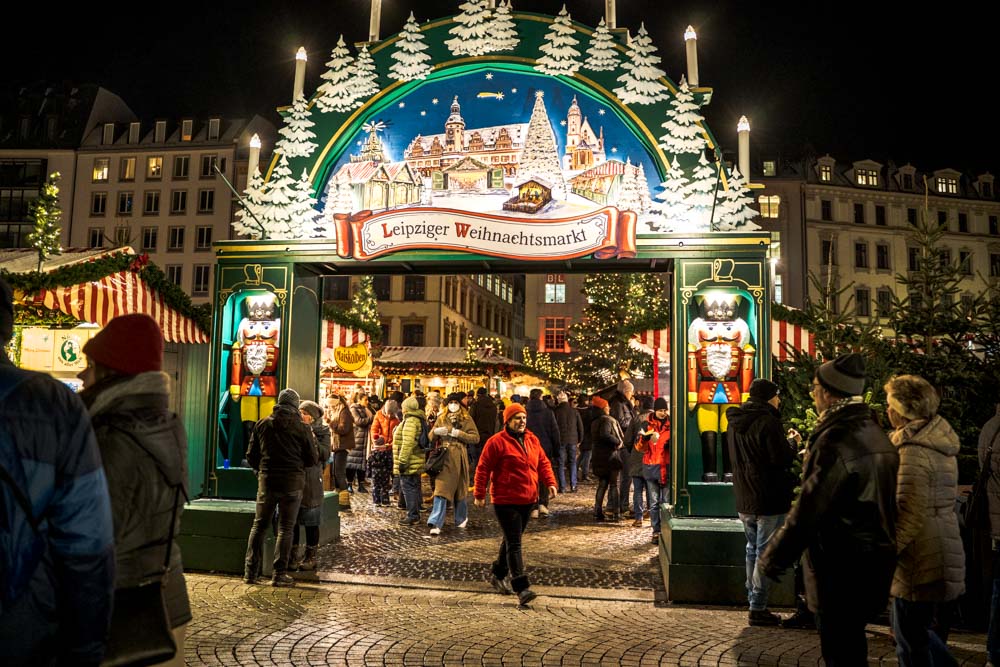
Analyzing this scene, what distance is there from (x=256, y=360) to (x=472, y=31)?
4305 mm

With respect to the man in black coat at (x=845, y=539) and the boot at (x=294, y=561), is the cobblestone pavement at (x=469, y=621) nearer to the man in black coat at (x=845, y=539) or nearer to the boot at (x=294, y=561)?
the boot at (x=294, y=561)

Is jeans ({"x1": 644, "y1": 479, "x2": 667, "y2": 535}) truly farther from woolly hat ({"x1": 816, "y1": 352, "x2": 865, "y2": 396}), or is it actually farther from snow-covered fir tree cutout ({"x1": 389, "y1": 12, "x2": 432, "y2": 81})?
woolly hat ({"x1": 816, "y1": 352, "x2": 865, "y2": 396})

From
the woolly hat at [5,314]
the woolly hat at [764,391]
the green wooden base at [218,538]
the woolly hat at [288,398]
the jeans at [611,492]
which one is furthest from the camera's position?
the jeans at [611,492]

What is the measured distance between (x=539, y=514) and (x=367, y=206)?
5.77 metres

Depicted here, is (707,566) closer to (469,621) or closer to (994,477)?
(469,621)

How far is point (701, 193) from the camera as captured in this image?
314 inches

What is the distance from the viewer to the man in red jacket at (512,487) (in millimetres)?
6977

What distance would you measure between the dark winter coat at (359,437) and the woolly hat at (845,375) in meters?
11.0

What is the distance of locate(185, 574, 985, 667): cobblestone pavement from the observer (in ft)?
17.9

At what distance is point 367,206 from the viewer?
855cm

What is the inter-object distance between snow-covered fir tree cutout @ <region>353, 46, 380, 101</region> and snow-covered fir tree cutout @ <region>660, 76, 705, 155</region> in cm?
319

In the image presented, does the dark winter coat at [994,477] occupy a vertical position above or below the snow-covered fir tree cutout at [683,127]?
below

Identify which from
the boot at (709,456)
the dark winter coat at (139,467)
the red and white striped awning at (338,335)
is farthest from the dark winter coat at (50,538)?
the red and white striped awning at (338,335)

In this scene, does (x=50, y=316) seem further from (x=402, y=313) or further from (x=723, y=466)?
(x=402, y=313)
